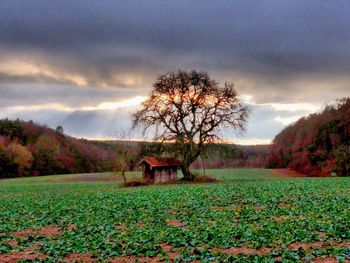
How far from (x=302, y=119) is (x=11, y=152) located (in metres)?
81.2

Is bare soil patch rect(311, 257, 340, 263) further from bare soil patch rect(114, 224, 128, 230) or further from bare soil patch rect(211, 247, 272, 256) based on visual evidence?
bare soil patch rect(114, 224, 128, 230)

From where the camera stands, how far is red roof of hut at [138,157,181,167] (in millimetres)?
63438

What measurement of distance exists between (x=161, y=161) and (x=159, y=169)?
120 cm

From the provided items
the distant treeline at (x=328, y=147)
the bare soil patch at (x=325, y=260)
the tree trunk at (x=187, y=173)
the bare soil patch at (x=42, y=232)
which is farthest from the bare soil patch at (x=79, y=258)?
the distant treeline at (x=328, y=147)

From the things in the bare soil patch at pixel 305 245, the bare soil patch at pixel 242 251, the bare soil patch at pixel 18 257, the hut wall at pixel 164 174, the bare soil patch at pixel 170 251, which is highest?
the hut wall at pixel 164 174

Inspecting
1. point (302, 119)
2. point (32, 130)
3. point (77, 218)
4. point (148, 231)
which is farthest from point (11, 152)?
point (148, 231)

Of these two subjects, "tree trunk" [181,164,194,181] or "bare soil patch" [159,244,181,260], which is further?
"tree trunk" [181,164,194,181]

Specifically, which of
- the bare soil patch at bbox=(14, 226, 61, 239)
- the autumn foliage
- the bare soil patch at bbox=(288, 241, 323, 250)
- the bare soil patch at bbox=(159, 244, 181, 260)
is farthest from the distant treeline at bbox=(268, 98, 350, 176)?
the bare soil patch at bbox=(159, 244, 181, 260)

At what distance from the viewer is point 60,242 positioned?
1992 cm

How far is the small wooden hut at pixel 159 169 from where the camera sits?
2525 inches

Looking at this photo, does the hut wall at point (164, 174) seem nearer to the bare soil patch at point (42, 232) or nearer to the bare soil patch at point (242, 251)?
the bare soil patch at point (42, 232)

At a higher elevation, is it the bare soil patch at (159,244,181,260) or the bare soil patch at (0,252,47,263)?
the bare soil patch at (159,244,181,260)

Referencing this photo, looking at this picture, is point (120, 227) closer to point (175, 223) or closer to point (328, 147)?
point (175, 223)

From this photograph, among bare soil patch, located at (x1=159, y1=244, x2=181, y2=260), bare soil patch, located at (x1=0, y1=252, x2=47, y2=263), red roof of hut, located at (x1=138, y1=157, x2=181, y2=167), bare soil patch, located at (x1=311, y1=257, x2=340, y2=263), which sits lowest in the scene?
bare soil patch, located at (x1=0, y1=252, x2=47, y2=263)
